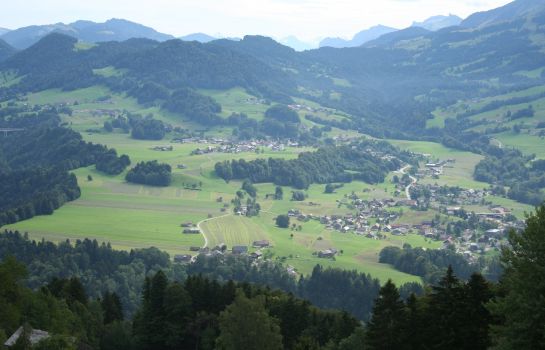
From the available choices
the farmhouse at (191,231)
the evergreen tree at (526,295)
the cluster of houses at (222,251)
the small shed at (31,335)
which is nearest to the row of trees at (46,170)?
the farmhouse at (191,231)

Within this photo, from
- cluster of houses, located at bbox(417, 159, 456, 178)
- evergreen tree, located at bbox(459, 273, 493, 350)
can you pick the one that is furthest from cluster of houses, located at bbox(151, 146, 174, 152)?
evergreen tree, located at bbox(459, 273, 493, 350)

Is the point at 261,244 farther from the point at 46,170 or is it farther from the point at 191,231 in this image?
the point at 46,170

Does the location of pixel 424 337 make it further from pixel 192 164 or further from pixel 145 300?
pixel 192 164

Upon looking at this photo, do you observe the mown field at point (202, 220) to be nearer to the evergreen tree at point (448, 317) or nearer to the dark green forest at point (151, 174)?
the dark green forest at point (151, 174)

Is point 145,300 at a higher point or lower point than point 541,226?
lower

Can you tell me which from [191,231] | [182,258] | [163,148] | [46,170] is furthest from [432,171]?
[182,258]

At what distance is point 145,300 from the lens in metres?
53.5

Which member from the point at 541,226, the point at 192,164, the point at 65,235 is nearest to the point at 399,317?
the point at 541,226

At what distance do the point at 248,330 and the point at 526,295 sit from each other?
59.9 ft

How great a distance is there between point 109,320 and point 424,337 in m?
32.2

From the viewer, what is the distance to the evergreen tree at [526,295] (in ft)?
88.2

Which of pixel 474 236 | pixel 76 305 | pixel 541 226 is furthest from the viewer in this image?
pixel 474 236

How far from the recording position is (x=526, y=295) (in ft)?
89.8

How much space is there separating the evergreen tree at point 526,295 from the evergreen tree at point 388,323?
8.23 m
